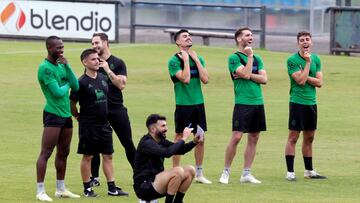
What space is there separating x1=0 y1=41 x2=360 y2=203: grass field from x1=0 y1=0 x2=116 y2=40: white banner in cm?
66

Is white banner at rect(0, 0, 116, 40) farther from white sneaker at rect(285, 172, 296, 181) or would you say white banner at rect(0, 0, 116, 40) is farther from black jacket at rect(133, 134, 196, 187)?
black jacket at rect(133, 134, 196, 187)

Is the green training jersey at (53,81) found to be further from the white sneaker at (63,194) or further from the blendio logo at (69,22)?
the blendio logo at (69,22)

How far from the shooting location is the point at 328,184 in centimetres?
1589

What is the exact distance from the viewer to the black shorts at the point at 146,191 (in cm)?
1295

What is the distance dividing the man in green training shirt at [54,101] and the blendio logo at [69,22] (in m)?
22.0

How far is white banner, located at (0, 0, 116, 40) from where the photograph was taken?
3603cm

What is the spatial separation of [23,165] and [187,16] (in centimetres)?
2555

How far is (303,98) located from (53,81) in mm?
4437

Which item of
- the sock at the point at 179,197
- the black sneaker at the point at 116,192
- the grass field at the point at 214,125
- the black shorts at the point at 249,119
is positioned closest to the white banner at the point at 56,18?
the grass field at the point at 214,125

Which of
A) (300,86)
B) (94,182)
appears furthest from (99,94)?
(300,86)

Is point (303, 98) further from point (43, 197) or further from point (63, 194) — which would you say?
point (43, 197)

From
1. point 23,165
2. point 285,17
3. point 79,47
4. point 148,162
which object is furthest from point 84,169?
point 285,17

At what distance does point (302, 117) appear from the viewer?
16.3 meters

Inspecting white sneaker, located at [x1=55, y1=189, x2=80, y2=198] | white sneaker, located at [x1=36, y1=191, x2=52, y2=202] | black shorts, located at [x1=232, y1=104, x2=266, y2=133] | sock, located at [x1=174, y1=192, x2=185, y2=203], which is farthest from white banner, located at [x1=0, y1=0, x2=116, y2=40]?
sock, located at [x1=174, y1=192, x2=185, y2=203]
